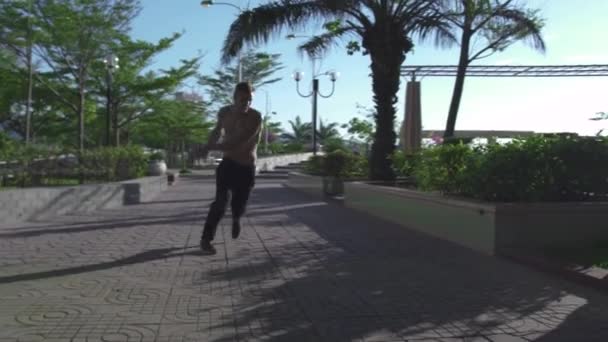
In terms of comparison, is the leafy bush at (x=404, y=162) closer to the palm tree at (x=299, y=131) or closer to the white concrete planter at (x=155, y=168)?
the white concrete planter at (x=155, y=168)

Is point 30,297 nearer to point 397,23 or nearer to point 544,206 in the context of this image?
point 544,206

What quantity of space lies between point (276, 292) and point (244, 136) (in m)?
1.89

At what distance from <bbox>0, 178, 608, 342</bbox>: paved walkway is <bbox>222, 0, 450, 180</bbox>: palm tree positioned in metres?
5.26

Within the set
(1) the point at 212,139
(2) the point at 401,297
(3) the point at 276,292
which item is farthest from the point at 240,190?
(2) the point at 401,297

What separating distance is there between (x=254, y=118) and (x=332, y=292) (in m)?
2.20

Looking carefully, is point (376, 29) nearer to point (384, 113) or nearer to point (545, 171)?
point (384, 113)

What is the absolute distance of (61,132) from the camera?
2827 centimetres

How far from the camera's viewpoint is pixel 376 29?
477 inches

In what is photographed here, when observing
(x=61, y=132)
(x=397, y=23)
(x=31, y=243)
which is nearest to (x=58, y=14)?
(x=61, y=132)

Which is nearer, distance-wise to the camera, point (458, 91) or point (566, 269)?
point (566, 269)

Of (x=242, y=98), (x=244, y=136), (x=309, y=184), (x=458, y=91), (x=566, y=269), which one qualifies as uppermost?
(x=458, y=91)

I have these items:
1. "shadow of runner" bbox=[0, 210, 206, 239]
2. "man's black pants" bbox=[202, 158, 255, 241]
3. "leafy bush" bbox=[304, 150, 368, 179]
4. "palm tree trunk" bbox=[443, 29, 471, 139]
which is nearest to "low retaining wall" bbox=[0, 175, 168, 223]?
"shadow of runner" bbox=[0, 210, 206, 239]

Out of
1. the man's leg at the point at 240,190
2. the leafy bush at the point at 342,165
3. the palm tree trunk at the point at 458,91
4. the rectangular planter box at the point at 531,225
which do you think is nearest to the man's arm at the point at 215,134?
the man's leg at the point at 240,190

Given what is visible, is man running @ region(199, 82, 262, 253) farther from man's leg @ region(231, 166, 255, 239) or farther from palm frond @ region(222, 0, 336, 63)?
palm frond @ region(222, 0, 336, 63)
